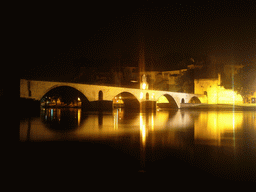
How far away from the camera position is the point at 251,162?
511 centimetres

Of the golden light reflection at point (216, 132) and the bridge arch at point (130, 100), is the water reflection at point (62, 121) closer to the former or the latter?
the golden light reflection at point (216, 132)

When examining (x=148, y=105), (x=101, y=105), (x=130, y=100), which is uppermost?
(x=130, y=100)

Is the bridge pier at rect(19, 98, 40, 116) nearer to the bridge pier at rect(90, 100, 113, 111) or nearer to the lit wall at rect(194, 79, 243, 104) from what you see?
the bridge pier at rect(90, 100, 113, 111)

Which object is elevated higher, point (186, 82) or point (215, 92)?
point (186, 82)

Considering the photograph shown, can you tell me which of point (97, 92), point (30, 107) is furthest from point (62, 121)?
point (97, 92)

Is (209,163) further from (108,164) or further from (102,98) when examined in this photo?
(102,98)

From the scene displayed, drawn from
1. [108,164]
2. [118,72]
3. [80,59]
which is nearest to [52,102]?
[80,59]

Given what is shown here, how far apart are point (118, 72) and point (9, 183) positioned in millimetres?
55719

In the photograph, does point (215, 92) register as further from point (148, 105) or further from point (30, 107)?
point (30, 107)

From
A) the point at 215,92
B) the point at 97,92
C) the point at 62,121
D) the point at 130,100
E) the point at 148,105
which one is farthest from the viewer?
the point at 215,92

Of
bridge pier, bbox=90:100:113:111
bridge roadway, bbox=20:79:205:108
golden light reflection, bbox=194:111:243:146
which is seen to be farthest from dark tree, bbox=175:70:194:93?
golden light reflection, bbox=194:111:243:146

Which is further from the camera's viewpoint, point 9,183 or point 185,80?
point 185,80

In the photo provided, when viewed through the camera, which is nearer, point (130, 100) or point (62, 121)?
point (62, 121)

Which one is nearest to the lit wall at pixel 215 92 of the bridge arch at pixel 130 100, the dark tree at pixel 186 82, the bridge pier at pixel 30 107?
the dark tree at pixel 186 82
